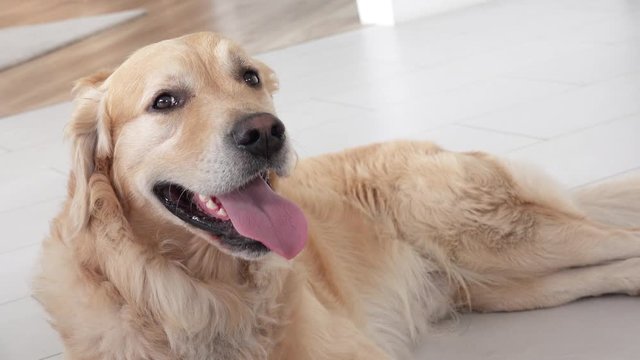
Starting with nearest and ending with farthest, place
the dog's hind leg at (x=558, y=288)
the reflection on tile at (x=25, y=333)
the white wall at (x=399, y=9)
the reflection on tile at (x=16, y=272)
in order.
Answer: the dog's hind leg at (x=558, y=288) < the reflection on tile at (x=25, y=333) < the reflection on tile at (x=16, y=272) < the white wall at (x=399, y=9)

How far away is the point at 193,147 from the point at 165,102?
0.14 meters

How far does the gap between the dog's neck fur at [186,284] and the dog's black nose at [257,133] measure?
26cm

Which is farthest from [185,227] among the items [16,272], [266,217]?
[16,272]

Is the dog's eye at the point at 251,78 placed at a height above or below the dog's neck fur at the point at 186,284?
above

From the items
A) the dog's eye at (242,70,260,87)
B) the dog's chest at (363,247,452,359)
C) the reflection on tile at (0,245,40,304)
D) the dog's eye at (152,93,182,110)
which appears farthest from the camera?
the reflection on tile at (0,245,40,304)

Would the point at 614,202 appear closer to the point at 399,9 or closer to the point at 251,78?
the point at 251,78

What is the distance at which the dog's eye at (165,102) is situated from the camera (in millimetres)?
1895

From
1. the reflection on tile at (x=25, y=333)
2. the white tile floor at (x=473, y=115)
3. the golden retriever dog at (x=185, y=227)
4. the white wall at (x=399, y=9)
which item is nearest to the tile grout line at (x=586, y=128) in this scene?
the white tile floor at (x=473, y=115)

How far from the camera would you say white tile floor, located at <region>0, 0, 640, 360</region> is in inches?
96.7

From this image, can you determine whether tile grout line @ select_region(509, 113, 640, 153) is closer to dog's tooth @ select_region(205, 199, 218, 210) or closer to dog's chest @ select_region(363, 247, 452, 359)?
dog's chest @ select_region(363, 247, 452, 359)

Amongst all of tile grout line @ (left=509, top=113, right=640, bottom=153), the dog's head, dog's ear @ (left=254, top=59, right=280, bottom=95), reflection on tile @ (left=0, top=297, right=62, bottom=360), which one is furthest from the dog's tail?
reflection on tile @ (left=0, top=297, right=62, bottom=360)

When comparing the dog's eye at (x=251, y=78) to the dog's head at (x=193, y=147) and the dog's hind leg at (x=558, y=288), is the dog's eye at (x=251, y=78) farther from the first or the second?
the dog's hind leg at (x=558, y=288)

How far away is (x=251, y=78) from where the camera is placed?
203 centimetres

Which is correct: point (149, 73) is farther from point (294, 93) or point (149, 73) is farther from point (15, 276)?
point (294, 93)
